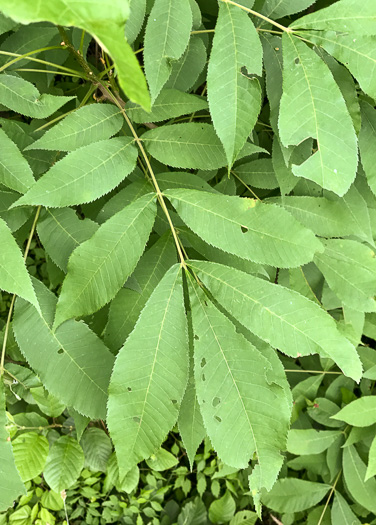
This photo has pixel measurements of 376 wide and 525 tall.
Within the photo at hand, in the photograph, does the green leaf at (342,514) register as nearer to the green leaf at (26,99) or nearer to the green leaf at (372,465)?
the green leaf at (372,465)

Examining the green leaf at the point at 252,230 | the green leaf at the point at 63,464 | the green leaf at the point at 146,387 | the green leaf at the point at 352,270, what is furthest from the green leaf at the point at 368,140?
the green leaf at the point at 63,464

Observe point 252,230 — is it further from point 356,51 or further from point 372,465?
point 372,465

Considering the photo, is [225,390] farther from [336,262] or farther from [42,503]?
[42,503]

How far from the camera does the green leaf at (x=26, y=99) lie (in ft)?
2.84

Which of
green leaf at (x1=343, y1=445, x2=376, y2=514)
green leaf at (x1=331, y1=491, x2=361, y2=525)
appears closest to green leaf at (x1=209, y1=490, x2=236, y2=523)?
green leaf at (x1=331, y1=491, x2=361, y2=525)

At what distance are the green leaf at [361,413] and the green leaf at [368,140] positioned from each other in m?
0.75

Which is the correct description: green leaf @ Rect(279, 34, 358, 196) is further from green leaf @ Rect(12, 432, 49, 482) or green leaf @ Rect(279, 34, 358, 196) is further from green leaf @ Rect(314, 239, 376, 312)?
green leaf @ Rect(12, 432, 49, 482)

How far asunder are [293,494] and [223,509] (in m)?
0.45

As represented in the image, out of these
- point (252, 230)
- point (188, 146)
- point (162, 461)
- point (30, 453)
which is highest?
point (188, 146)

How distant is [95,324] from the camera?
0.96 m

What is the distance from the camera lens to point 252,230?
2.48ft

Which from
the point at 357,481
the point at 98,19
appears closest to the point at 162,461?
the point at 357,481

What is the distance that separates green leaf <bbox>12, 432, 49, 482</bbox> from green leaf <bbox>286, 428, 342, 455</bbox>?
3.00 feet

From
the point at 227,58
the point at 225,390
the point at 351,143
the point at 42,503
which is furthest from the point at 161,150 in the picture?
the point at 42,503
